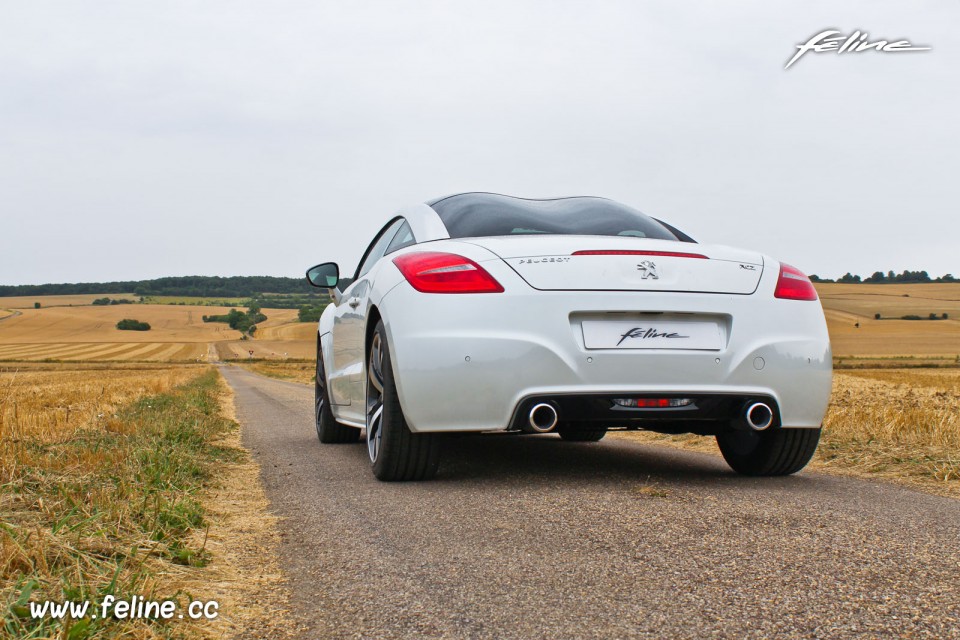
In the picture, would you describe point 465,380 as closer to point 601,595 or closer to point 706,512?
point 706,512

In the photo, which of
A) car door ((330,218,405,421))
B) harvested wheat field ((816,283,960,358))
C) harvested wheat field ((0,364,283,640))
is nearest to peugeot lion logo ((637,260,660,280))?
car door ((330,218,405,421))

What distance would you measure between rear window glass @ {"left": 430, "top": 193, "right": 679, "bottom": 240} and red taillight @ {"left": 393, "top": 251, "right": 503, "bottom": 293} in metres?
0.49

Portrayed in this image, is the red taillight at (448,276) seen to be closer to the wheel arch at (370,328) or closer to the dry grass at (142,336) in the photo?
the wheel arch at (370,328)

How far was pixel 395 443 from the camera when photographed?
4.03m

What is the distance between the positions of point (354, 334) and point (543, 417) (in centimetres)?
188

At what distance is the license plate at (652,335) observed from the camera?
371 centimetres

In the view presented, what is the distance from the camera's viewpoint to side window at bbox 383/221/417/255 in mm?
4824

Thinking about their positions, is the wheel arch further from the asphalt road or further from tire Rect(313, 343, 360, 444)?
tire Rect(313, 343, 360, 444)

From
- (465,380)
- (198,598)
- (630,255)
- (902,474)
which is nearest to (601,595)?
(198,598)

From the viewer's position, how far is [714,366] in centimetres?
376

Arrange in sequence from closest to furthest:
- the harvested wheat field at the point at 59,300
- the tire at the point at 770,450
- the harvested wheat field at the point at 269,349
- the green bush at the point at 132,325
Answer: the tire at the point at 770,450 < the harvested wheat field at the point at 269,349 < the green bush at the point at 132,325 < the harvested wheat field at the point at 59,300

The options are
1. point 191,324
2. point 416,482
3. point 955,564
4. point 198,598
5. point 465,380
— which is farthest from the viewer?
point 191,324

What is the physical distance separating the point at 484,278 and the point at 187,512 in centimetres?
152

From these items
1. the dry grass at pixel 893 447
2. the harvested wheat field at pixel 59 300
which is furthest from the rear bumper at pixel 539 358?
the harvested wheat field at pixel 59 300
